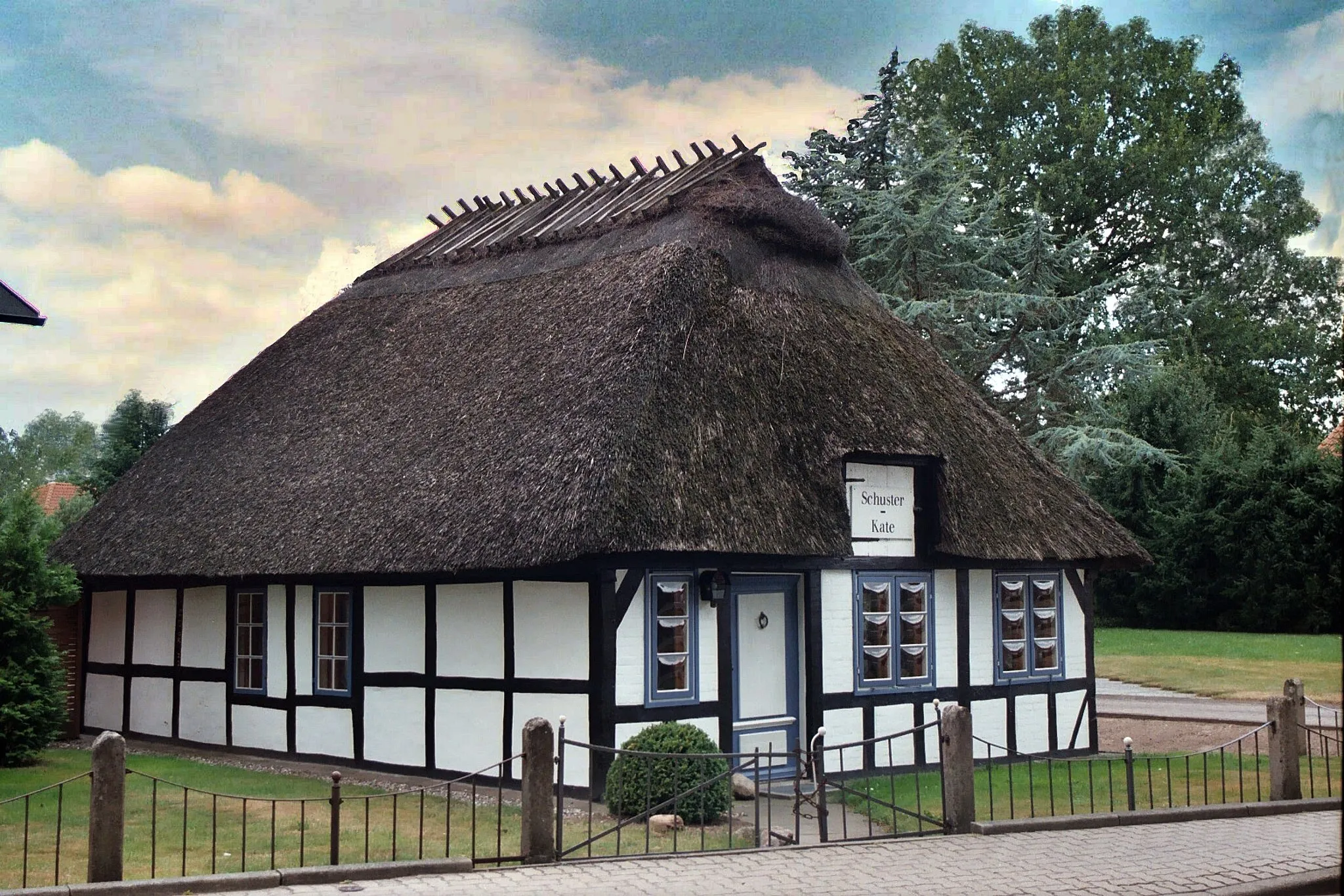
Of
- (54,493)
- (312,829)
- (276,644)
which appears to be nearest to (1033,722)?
(312,829)

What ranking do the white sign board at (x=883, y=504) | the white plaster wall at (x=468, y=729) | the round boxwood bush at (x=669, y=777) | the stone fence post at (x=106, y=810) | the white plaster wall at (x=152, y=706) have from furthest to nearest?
1. the white plaster wall at (x=152, y=706)
2. the white sign board at (x=883, y=504)
3. the white plaster wall at (x=468, y=729)
4. the round boxwood bush at (x=669, y=777)
5. the stone fence post at (x=106, y=810)

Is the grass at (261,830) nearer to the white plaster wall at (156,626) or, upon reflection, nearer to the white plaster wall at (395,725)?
the white plaster wall at (395,725)

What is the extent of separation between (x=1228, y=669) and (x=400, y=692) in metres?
17.9

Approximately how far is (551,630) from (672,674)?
1285 millimetres

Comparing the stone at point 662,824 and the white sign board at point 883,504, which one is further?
the white sign board at point 883,504

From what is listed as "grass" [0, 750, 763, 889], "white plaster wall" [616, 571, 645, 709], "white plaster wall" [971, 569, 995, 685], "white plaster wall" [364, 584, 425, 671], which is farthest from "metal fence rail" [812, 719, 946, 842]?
"white plaster wall" [364, 584, 425, 671]

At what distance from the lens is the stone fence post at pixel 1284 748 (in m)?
11.9

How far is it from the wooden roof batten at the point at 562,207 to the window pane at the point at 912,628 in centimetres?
595

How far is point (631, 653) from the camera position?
13.3 meters

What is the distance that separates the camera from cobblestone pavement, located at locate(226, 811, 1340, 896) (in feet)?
28.4

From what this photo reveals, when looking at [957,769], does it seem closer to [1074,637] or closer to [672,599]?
[672,599]

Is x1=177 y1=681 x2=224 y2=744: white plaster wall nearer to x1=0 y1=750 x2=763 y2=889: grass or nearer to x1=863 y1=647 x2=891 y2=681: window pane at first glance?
x1=0 y1=750 x2=763 y2=889: grass

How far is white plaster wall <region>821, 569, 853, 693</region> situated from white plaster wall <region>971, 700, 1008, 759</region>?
2007 millimetres

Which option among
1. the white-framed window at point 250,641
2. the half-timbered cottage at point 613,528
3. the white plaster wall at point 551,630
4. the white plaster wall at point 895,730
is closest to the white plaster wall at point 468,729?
the half-timbered cottage at point 613,528
